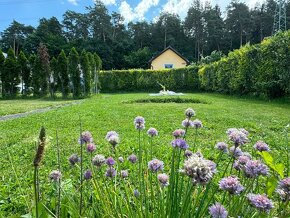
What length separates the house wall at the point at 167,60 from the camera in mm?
33188

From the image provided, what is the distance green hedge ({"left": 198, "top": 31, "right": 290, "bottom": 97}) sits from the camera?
984 centimetres

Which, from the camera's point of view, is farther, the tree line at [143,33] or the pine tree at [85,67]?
the tree line at [143,33]

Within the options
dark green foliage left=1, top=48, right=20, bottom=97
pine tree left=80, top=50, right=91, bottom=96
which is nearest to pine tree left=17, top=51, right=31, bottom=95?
dark green foliage left=1, top=48, right=20, bottom=97

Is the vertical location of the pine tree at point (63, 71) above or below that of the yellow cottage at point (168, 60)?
below

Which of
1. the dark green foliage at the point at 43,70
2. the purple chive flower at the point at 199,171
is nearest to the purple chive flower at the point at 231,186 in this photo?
the purple chive flower at the point at 199,171

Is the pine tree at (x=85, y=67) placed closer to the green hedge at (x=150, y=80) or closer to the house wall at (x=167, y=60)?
the green hedge at (x=150, y=80)

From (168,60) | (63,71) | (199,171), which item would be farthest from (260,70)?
(168,60)

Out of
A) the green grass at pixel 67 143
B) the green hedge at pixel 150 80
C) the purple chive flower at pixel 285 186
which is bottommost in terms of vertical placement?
the green grass at pixel 67 143

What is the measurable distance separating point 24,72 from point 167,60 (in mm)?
20537

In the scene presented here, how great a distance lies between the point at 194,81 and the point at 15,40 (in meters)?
46.3

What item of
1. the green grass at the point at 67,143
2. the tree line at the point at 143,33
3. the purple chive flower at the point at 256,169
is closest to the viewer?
the purple chive flower at the point at 256,169

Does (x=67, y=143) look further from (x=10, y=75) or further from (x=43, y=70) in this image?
(x=10, y=75)

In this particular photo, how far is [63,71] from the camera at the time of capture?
1517cm

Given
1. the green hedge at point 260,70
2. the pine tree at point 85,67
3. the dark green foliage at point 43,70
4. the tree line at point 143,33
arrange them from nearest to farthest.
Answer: the green hedge at point 260,70, the dark green foliage at point 43,70, the pine tree at point 85,67, the tree line at point 143,33
